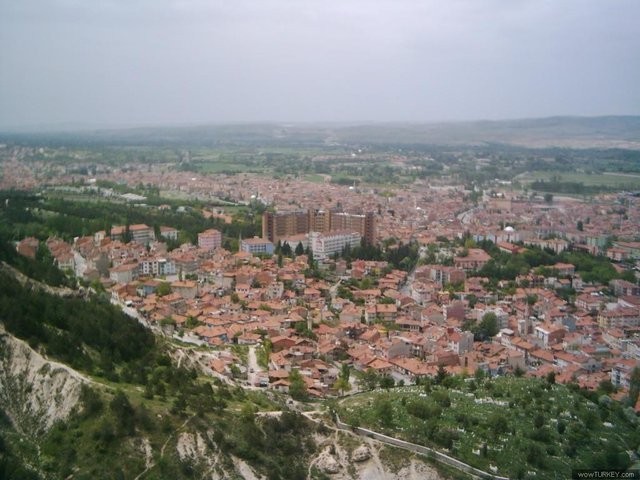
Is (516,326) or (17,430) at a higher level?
(17,430)

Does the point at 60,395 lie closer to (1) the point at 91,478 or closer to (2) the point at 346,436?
(1) the point at 91,478

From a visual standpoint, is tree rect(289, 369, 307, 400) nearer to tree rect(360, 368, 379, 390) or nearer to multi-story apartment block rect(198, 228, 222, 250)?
tree rect(360, 368, 379, 390)

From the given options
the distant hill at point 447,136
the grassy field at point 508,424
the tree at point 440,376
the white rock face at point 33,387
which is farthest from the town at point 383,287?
the distant hill at point 447,136

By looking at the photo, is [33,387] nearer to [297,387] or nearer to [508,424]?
[297,387]

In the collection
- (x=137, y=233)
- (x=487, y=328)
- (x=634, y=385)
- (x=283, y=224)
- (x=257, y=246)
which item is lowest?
(x=487, y=328)

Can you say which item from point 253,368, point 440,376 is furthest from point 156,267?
point 440,376

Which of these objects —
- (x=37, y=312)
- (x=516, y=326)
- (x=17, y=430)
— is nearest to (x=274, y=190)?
(x=516, y=326)

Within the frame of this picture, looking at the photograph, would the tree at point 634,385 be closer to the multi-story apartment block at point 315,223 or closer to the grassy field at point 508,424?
the grassy field at point 508,424
